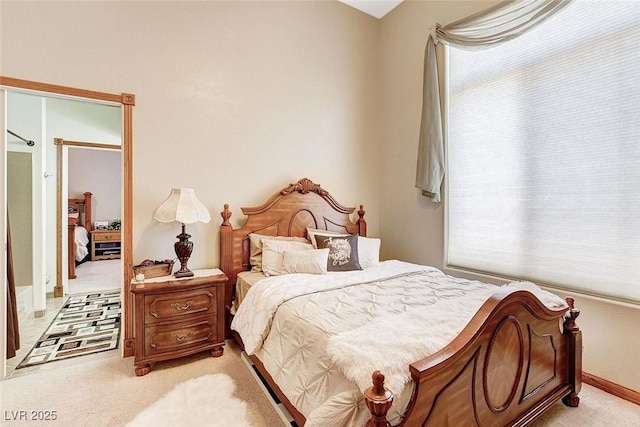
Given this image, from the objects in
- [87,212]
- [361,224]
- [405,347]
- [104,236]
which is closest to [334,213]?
[361,224]

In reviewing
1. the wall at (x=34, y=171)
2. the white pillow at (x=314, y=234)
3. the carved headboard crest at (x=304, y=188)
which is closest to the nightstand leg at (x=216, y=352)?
the white pillow at (x=314, y=234)

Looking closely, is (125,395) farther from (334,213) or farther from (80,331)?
(334,213)

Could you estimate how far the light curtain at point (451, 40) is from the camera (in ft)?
7.77

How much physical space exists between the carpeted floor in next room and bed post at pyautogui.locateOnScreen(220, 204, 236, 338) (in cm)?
46

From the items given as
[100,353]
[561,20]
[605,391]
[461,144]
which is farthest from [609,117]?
[100,353]

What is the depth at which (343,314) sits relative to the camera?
163cm

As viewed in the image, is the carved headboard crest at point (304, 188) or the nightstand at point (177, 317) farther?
the carved headboard crest at point (304, 188)

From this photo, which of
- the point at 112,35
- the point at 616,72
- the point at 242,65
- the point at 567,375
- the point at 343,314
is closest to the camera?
the point at 343,314

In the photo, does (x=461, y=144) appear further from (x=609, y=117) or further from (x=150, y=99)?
(x=150, y=99)

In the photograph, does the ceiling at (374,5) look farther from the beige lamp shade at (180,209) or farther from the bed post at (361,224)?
the beige lamp shade at (180,209)

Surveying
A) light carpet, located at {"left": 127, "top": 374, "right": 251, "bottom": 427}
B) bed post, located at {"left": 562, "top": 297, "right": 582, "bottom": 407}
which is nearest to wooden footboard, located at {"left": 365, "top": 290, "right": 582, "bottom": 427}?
bed post, located at {"left": 562, "top": 297, "right": 582, "bottom": 407}

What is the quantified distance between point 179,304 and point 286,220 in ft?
4.26

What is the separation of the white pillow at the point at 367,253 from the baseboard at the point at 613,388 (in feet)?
5.77

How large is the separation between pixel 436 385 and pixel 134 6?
3397 millimetres
